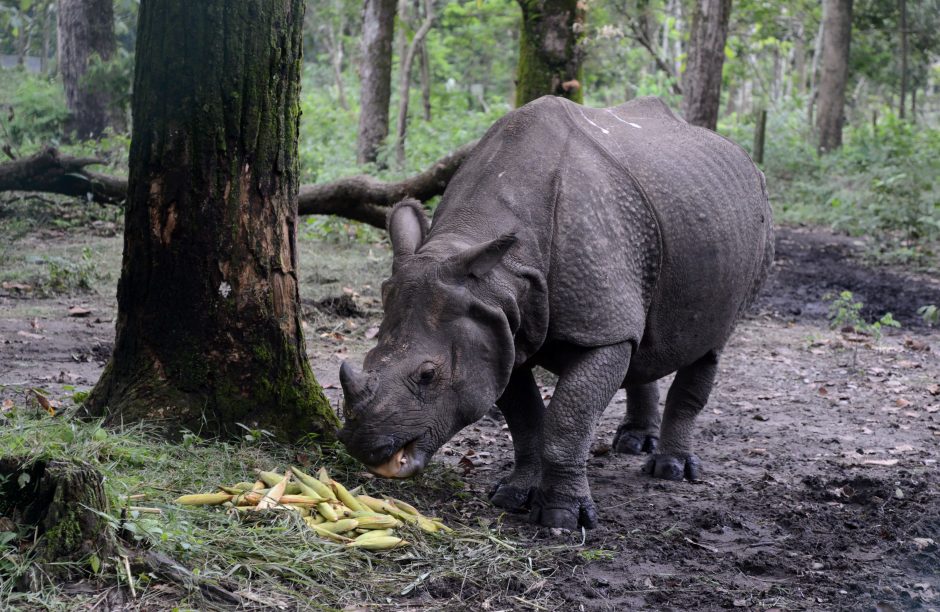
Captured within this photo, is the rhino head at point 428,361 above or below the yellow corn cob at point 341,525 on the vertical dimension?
above

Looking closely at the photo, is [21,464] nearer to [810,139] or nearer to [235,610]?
[235,610]

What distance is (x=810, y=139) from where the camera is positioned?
89.1ft

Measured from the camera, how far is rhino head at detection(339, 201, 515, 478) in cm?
423

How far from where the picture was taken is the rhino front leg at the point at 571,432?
4863mm

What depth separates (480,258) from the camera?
4.45 meters

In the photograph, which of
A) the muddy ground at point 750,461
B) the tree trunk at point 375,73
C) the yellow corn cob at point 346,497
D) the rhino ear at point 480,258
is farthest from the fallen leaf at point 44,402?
the tree trunk at point 375,73

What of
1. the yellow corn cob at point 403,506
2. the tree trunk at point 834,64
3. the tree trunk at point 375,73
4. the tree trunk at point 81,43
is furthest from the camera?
the tree trunk at point 834,64

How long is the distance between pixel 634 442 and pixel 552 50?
149 inches

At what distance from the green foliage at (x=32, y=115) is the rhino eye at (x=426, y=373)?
1299cm

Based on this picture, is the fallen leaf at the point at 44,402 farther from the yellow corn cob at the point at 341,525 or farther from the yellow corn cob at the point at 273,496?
the yellow corn cob at the point at 341,525

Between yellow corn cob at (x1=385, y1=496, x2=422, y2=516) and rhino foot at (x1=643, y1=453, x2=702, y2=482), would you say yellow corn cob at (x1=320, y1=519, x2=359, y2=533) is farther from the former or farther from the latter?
rhino foot at (x1=643, y1=453, x2=702, y2=482)

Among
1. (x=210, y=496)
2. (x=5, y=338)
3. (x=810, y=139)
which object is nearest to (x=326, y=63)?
(x=810, y=139)

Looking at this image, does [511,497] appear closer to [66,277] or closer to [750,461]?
[750,461]

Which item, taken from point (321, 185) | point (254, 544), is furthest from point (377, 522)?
point (321, 185)
